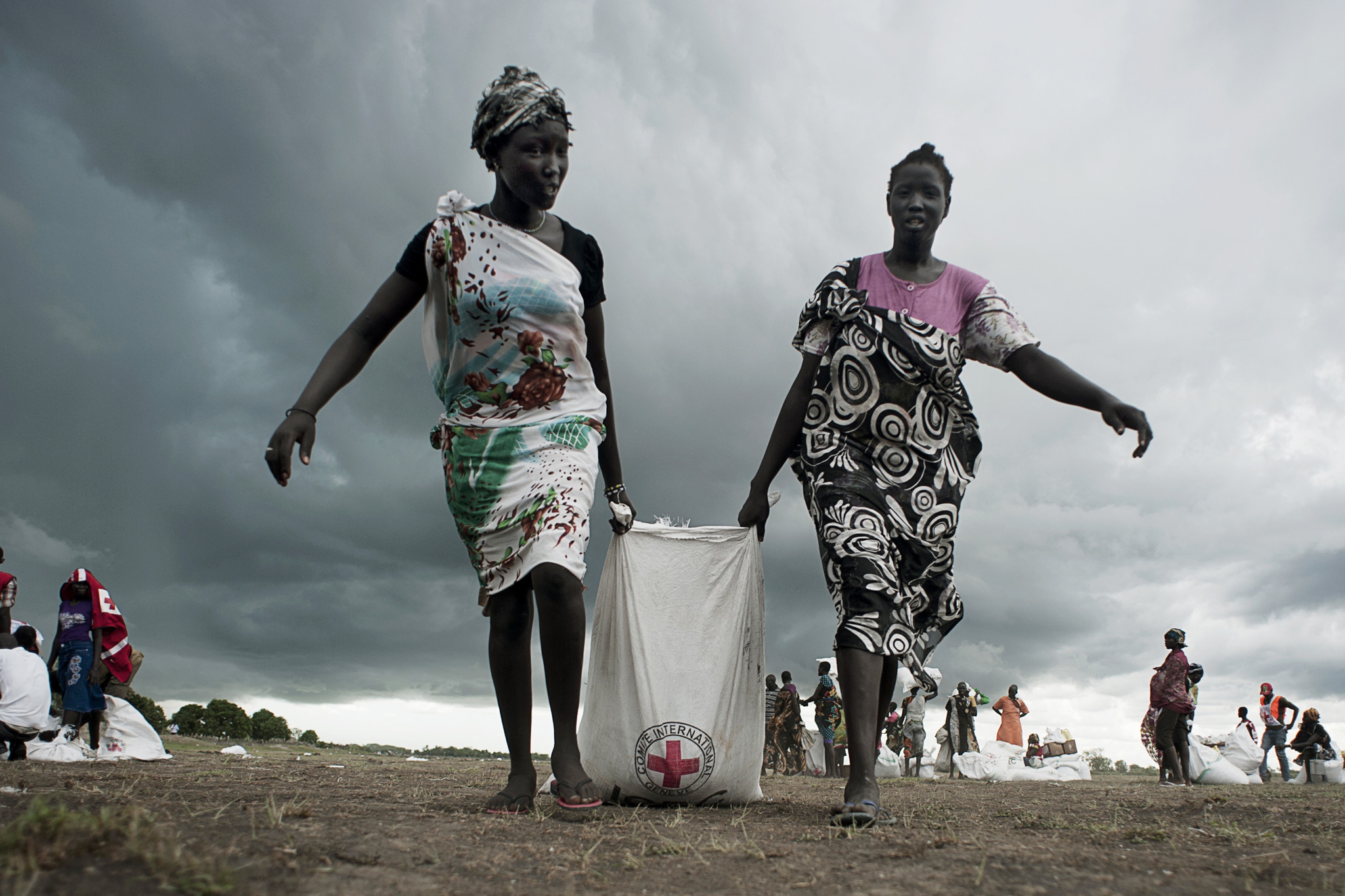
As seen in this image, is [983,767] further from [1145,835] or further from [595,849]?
[595,849]

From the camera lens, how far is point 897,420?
3.06 metres

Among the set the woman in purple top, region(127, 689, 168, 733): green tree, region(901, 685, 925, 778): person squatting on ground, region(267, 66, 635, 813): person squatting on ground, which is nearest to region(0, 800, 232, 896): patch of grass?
region(267, 66, 635, 813): person squatting on ground

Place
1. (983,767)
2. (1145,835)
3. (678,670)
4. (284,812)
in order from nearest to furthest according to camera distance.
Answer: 1. (284,812)
2. (1145,835)
3. (678,670)
4. (983,767)

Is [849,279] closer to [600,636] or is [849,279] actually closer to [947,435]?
[947,435]

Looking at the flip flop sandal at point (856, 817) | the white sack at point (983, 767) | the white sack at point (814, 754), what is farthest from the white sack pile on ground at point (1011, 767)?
the flip flop sandal at point (856, 817)

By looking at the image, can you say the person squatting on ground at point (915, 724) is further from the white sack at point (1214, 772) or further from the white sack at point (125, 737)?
the white sack at point (125, 737)

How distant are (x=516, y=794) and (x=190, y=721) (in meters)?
25.0

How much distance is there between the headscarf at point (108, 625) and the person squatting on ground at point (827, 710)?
901cm

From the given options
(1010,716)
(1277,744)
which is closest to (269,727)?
(1010,716)

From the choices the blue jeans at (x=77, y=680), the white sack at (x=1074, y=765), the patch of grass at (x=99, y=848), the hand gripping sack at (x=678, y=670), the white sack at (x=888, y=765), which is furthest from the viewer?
the white sack at (x=888, y=765)

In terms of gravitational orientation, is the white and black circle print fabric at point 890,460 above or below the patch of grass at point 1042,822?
above

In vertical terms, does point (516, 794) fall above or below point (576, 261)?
below

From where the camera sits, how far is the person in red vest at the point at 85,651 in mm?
7520

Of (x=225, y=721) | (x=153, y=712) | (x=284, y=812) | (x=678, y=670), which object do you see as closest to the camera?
(x=284, y=812)
